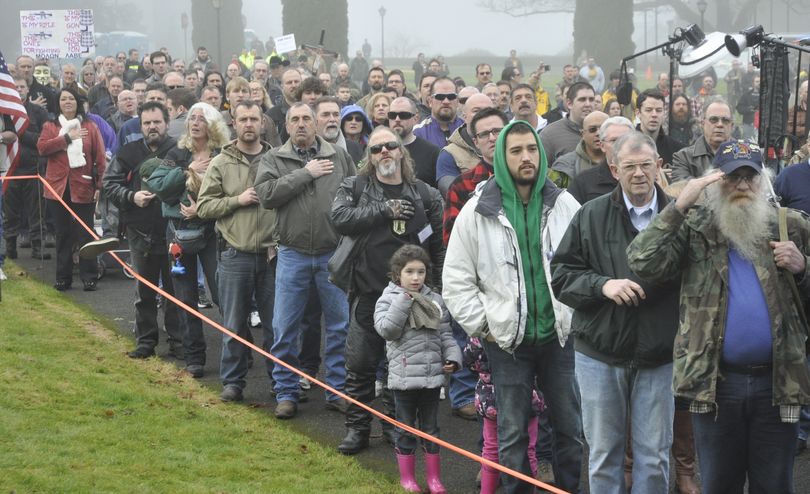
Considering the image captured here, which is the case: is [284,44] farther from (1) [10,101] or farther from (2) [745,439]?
(2) [745,439]

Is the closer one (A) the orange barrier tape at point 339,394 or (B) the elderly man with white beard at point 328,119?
(A) the orange barrier tape at point 339,394

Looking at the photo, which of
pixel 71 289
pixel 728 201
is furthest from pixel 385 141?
pixel 71 289

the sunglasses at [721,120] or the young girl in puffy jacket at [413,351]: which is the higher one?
the sunglasses at [721,120]

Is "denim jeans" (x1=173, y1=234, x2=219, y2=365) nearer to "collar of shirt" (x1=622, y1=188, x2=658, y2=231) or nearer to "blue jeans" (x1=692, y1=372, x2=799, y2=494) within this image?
"collar of shirt" (x1=622, y1=188, x2=658, y2=231)

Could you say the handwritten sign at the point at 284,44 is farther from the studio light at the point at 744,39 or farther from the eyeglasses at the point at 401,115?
the studio light at the point at 744,39

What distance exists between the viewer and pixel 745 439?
561 centimetres

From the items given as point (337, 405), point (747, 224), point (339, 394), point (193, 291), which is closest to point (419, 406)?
point (339, 394)

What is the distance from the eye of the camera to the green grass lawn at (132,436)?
7.63 metres

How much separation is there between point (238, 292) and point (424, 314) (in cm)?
235

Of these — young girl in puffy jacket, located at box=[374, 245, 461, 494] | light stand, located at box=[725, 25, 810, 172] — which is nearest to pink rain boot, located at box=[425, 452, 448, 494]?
young girl in puffy jacket, located at box=[374, 245, 461, 494]

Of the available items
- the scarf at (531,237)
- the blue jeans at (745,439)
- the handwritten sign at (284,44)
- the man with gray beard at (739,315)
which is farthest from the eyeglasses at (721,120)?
the handwritten sign at (284,44)

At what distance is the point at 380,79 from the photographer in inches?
713

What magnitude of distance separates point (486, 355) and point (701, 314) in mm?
1860

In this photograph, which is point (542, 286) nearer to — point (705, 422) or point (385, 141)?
point (705, 422)
